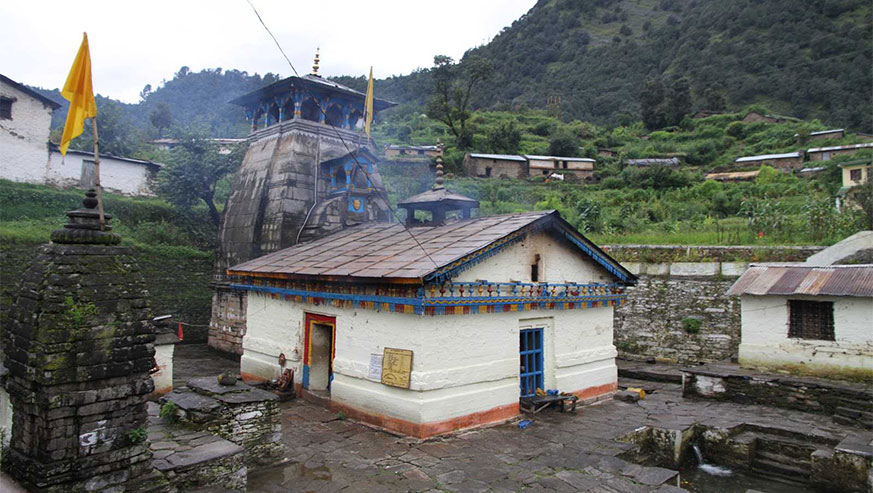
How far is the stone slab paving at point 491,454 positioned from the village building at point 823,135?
148ft

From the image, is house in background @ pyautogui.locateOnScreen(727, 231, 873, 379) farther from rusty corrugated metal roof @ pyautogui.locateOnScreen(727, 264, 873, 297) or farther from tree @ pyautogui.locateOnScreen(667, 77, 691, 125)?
tree @ pyautogui.locateOnScreen(667, 77, 691, 125)

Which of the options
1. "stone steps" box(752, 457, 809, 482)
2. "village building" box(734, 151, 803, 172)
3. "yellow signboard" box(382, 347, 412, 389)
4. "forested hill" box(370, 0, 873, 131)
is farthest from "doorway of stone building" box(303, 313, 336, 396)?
"forested hill" box(370, 0, 873, 131)

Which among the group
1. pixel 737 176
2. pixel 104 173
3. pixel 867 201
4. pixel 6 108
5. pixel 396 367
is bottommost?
pixel 396 367

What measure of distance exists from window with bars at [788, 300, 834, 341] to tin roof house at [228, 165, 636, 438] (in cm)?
438

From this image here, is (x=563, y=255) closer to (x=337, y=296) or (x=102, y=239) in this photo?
(x=337, y=296)

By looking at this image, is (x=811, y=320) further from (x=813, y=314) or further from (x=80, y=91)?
(x=80, y=91)

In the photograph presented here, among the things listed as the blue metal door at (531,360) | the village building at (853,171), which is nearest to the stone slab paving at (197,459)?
the blue metal door at (531,360)

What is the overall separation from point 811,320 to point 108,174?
28.4 m

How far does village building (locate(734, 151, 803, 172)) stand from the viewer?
1591 inches

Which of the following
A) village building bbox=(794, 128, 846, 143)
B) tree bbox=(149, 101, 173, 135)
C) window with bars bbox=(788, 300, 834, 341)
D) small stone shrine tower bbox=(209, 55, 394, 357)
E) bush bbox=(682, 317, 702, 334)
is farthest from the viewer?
tree bbox=(149, 101, 173, 135)

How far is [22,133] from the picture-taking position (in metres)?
23.1

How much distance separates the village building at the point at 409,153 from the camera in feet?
137

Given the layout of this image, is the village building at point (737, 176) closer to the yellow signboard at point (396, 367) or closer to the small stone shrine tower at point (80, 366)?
the yellow signboard at point (396, 367)

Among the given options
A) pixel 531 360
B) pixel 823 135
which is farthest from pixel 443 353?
pixel 823 135
